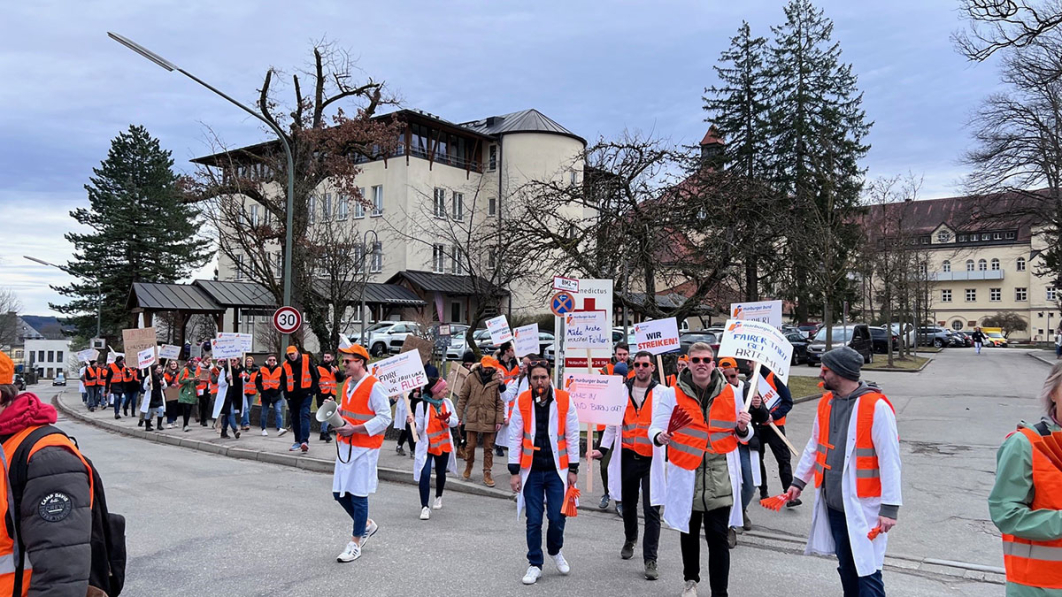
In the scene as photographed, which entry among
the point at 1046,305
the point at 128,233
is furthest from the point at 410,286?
the point at 1046,305

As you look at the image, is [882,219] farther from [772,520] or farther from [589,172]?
[772,520]

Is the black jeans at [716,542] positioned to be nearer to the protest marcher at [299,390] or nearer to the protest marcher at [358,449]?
the protest marcher at [358,449]

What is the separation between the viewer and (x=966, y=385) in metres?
24.5

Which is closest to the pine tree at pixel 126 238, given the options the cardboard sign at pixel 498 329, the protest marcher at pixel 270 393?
the protest marcher at pixel 270 393

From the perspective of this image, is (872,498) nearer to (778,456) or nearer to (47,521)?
(47,521)

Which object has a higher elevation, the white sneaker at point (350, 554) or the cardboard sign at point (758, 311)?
the cardboard sign at point (758, 311)

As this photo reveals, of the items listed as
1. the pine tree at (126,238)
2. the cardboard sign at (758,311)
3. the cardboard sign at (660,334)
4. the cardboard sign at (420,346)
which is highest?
the pine tree at (126,238)

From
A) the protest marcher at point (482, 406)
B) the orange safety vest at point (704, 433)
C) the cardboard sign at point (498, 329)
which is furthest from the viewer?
the cardboard sign at point (498, 329)

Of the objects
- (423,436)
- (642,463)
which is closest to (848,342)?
(423,436)

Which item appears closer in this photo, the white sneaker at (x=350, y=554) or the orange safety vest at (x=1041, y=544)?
the orange safety vest at (x=1041, y=544)

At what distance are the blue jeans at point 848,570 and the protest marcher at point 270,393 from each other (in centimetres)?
1222

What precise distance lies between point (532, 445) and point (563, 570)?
1.09 metres

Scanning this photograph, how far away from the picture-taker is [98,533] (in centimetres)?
292

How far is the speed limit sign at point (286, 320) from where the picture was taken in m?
15.4
